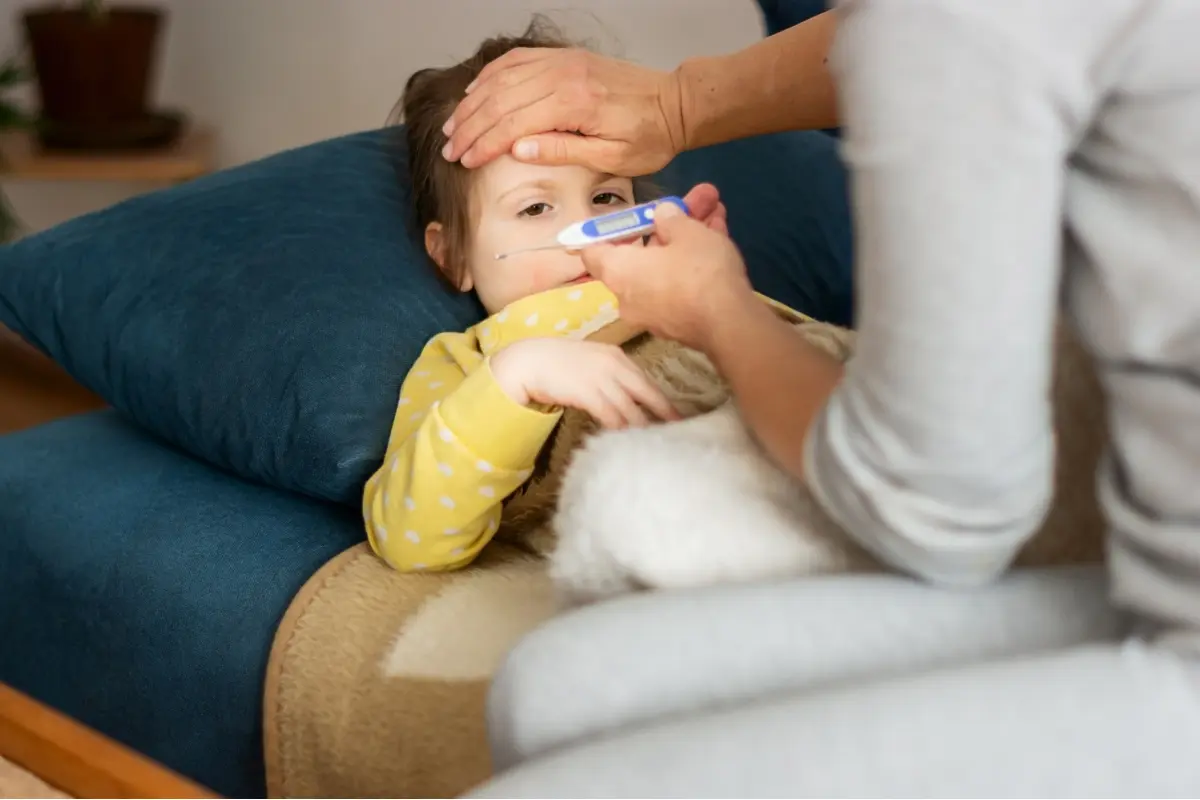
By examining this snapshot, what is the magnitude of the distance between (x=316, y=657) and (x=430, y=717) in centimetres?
11

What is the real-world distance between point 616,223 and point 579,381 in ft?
0.46

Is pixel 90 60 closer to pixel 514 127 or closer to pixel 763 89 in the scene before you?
pixel 514 127

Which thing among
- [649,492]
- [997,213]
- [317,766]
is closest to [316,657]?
[317,766]

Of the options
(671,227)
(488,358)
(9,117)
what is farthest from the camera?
(9,117)

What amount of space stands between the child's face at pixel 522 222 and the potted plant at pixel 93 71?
1185 millimetres

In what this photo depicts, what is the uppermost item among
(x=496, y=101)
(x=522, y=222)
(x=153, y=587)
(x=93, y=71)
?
(x=496, y=101)

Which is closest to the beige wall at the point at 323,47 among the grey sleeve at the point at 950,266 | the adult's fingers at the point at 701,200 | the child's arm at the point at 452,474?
the adult's fingers at the point at 701,200

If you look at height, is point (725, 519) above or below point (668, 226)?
below

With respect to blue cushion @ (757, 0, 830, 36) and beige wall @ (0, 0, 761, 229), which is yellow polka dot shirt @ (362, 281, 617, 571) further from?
beige wall @ (0, 0, 761, 229)

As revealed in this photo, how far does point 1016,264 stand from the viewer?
488 millimetres

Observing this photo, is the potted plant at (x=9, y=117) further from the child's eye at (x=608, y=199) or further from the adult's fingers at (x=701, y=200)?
the adult's fingers at (x=701, y=200)

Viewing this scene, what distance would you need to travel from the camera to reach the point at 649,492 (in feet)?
2.30

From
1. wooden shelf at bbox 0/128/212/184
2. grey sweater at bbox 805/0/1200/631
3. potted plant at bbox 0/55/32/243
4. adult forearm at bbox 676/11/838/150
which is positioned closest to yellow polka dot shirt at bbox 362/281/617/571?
adult forearm at bbox 676/11/838/150

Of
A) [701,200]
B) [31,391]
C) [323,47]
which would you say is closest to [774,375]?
[701,200]
